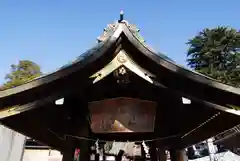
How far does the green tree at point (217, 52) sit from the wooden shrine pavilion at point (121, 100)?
24449 mm

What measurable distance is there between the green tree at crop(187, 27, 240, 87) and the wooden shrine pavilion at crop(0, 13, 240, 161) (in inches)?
963

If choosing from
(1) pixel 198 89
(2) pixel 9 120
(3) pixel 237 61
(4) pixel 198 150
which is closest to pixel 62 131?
(2) pixel 9 120

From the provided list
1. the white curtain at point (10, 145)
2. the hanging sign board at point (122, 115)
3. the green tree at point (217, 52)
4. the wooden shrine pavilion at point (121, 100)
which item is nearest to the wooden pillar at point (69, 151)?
the wooden shrine pavilion at point (121, 100)

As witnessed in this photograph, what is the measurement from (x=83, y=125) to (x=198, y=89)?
74.3 inches

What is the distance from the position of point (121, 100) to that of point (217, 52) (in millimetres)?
29192

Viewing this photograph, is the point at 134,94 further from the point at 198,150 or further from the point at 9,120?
the point at 198,150

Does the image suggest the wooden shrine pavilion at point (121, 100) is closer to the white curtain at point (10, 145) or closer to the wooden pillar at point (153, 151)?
the wooden pillar at point (153, 151)

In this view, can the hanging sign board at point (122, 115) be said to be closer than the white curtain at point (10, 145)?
Yes

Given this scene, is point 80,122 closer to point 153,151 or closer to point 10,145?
point 153,151

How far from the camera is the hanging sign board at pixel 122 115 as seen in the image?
3.54m

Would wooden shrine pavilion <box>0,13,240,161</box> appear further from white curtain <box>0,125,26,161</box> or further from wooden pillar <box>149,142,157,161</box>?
white curtain <box>0,125,26,161</box>

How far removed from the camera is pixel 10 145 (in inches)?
380

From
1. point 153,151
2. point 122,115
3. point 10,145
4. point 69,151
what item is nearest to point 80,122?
point 69,151

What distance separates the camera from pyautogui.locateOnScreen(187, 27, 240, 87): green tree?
92.8 feet
